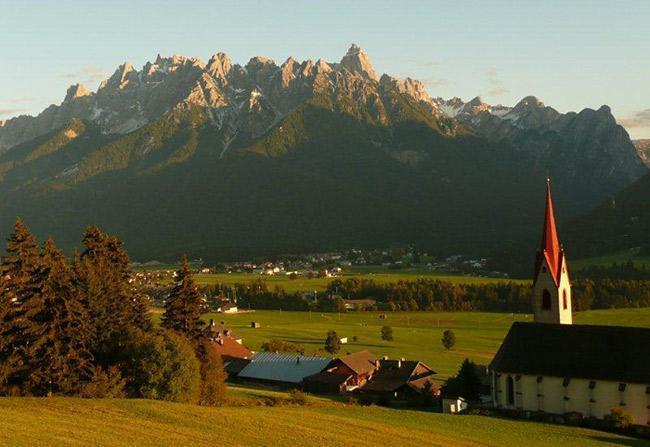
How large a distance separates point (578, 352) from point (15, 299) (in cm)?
3804

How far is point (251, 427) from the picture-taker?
128 feet

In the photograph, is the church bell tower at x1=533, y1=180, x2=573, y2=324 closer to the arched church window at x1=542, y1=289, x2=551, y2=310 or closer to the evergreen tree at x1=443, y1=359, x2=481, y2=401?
the arched church window at x1=542, y1=289, x2=551, y2=310

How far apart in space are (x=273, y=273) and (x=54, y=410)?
159634 mm

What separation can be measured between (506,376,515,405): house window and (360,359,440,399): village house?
27.4 ft

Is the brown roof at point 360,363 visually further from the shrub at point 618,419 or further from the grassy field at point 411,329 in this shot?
the shrub at point 618,419

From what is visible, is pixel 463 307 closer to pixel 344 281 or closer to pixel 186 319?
pixel 344 281

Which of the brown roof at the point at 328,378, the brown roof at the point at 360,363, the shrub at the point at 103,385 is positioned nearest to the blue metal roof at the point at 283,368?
the brown roof at the point at 328,378

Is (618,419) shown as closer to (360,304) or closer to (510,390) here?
(510,390)

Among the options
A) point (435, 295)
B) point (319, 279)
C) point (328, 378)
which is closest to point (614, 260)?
point (435, 295)

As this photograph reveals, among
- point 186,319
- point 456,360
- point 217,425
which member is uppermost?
point 186,319

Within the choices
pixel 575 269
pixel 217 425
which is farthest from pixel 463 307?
pixel 217 425

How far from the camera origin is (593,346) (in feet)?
181

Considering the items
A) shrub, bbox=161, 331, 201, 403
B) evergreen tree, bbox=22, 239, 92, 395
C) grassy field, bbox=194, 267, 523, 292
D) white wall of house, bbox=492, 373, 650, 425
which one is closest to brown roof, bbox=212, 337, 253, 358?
white wall of house, bbox=492, 373, 650, 425

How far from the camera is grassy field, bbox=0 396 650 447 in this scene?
1307 inches
